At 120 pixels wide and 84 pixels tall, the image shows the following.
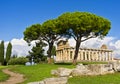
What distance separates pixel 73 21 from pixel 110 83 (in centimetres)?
4816

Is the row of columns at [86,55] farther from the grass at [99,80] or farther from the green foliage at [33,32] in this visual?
the grass at [99,80]

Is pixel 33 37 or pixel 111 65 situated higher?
pixel 33 37

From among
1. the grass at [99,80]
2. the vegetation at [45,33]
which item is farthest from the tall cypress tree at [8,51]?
the grass at [99,80]

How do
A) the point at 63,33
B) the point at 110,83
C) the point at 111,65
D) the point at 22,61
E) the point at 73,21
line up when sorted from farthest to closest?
the point at 22,61 → the point at 63,33 → the point at 73,21 → the point at 111,65 → the point at 110,83

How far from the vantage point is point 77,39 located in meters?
79.3

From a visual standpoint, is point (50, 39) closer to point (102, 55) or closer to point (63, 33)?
point (63, 33)

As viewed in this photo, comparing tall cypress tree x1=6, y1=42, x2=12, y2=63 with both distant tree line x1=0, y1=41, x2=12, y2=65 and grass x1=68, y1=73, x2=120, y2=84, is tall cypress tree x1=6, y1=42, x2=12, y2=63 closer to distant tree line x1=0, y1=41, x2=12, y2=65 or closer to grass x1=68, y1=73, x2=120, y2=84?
distant tree line x1=0, y1=41, x2=12, y2=65

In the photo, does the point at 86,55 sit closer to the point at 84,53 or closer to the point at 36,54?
the point at 84,53

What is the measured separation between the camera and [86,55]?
14088 centimetres

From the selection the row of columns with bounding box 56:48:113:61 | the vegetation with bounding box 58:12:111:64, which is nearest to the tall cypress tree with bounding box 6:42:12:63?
the row of columns with bounding box 56:48:113:61

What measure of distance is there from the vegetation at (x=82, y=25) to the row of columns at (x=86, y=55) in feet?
175

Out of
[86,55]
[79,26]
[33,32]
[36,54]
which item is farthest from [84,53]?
[79,26]

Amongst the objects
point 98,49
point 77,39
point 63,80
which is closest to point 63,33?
point 77,39

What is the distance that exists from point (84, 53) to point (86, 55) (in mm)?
1461
